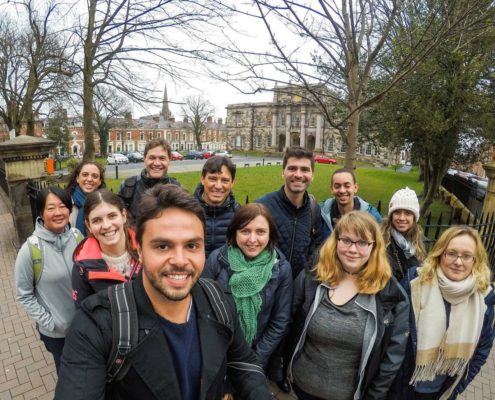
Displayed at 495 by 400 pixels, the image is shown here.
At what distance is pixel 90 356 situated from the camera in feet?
3.84

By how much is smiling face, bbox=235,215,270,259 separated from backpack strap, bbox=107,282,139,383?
1222 millimetres

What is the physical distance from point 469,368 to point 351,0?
3.71m

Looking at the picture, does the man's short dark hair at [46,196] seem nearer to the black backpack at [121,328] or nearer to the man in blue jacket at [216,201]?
the man in blue jacket at [216,201]

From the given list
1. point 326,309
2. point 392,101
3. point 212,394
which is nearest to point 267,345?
point 326,309

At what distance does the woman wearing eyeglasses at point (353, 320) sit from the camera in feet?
6.95

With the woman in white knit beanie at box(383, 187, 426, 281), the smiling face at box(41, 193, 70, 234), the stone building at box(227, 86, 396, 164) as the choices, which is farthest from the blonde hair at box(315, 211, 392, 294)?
the stone building at box(227, 86, 396, 164)

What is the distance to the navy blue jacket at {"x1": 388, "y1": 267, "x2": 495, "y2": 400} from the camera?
2334mm

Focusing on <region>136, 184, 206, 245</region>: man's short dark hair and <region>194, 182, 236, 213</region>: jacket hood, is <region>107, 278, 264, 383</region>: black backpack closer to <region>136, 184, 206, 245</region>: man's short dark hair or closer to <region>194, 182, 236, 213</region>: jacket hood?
<region>136, 184, 206, 245</region>: man's short dark hair

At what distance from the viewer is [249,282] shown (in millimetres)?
2344

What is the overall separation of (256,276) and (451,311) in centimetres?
145

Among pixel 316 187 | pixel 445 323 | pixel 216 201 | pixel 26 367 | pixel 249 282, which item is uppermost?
pixel 216 201

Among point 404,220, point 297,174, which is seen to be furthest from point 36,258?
point 404,220

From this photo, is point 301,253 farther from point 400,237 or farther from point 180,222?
point 180,222

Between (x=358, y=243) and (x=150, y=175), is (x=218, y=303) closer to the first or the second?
(x=358, y=243)
